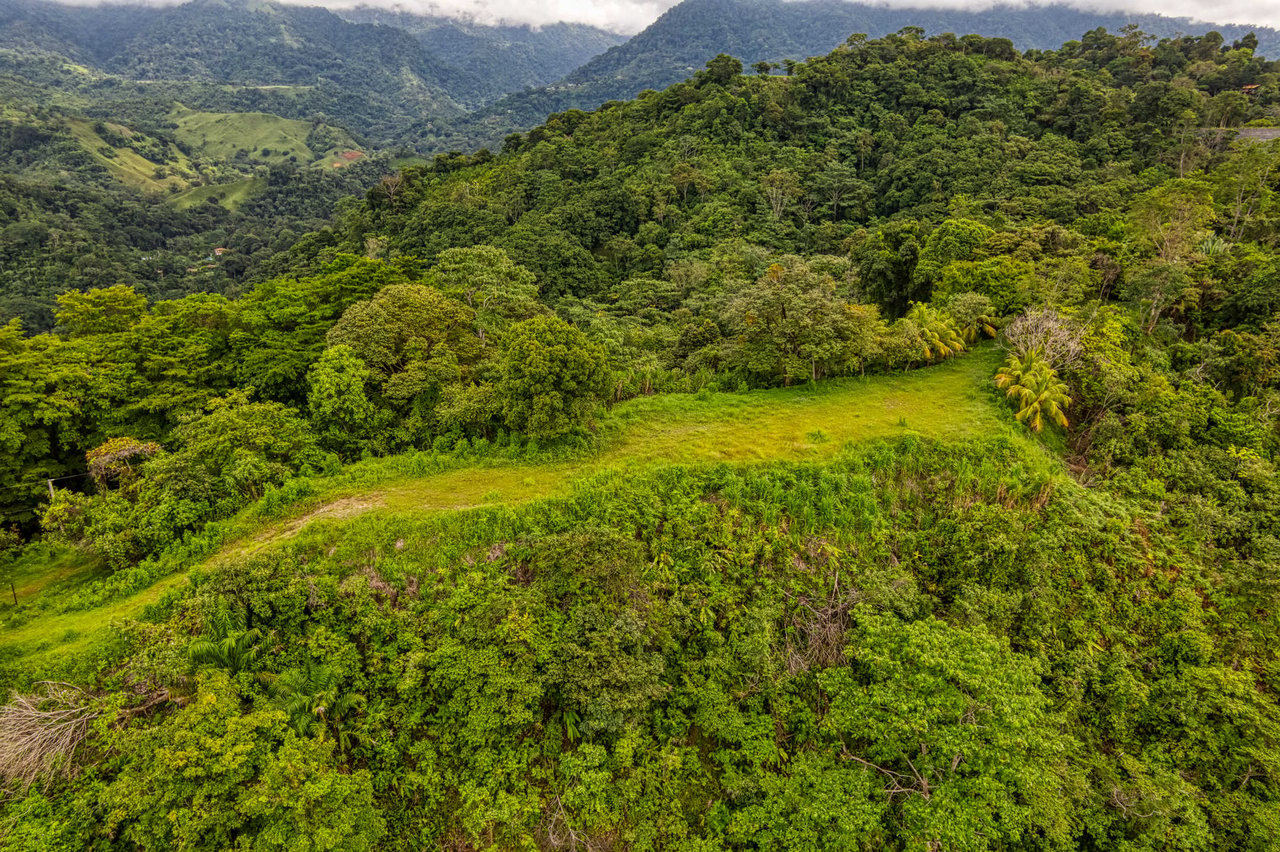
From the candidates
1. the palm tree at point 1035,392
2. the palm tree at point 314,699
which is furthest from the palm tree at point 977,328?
the palm tree at point 314,699

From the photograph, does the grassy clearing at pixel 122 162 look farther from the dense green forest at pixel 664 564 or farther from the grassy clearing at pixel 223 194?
the dense green forest at pixel 664 564

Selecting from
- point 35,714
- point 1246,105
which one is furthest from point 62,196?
point 1246,105

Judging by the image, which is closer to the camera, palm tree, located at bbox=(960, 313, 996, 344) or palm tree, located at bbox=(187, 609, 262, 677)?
palm tree, located at bbox=(187, 609, 262, 677)

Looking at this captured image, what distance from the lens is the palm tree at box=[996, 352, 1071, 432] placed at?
55.9 feet

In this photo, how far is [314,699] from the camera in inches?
424

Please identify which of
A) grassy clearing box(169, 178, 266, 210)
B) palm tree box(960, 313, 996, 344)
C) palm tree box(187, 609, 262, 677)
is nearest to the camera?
palm tree box(187, 609, 262, 677)

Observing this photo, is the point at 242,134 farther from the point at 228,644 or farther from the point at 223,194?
the point at 228,644

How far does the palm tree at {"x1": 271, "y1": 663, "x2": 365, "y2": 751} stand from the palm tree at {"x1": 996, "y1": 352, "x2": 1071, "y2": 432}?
19.7 m

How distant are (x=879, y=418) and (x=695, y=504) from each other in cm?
730

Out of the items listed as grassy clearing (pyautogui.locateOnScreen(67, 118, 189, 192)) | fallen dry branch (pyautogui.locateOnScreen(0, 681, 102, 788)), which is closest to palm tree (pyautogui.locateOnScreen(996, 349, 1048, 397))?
fallen dry branch (pyautogui.locateOnScreen(0, 681, 102, 788))

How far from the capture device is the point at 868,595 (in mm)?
12781

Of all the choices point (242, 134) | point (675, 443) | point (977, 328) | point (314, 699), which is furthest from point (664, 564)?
point (242, 134)

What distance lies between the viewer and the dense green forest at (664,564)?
33.9ft

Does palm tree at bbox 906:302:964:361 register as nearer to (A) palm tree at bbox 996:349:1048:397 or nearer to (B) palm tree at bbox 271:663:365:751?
(A) palm tree at bbox 996:349:1048:397
